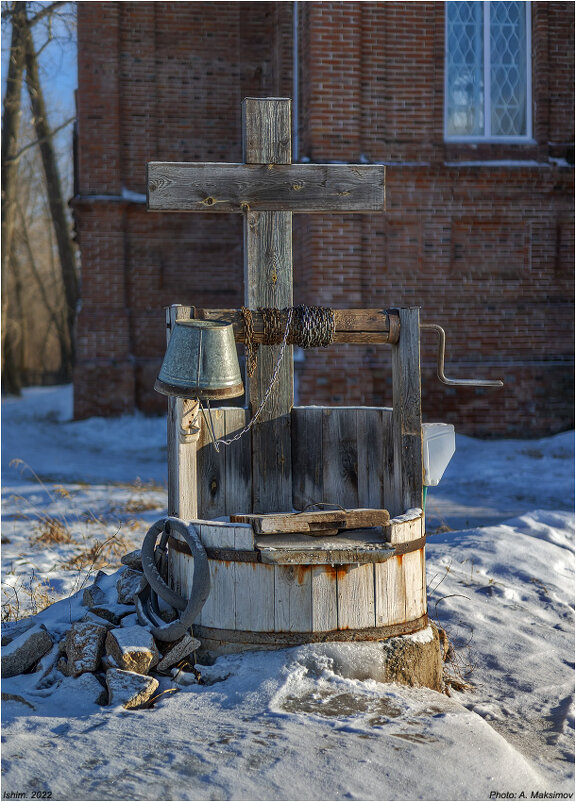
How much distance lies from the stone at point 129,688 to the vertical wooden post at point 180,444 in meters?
0.94

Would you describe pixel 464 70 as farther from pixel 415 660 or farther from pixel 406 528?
pixel 415 660

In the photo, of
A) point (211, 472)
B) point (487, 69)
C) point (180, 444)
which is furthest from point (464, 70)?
point (180, 444)

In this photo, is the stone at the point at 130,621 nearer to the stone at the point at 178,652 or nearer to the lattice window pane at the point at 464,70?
the stone at the point at 178,652

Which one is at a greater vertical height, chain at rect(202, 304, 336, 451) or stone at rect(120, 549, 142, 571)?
chain at rect(202, 304, 336, 451)

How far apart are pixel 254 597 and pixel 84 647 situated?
0.84 meters

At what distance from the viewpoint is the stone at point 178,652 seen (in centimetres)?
402

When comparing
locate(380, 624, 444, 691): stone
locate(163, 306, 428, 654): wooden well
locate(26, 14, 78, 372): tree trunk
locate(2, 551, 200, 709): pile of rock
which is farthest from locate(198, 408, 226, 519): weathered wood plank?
locate(26, 14, 78, 372): tree trunk

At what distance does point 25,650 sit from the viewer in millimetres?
4156

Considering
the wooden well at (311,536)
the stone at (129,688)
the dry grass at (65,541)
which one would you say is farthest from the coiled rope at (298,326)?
the dry grass at (65,541)

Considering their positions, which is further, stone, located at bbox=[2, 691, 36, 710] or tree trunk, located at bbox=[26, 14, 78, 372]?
tree trunk, located at bbox=[26, 14, 78, 372]

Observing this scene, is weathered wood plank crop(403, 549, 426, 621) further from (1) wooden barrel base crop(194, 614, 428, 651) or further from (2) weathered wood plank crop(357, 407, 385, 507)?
(2) weathered wood plank crop(357, 407, 385, 507)

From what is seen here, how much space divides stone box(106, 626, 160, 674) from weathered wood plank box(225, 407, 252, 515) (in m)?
1.23

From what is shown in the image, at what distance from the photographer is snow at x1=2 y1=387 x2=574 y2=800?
3.17 metres

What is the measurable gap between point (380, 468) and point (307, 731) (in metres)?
1.99
